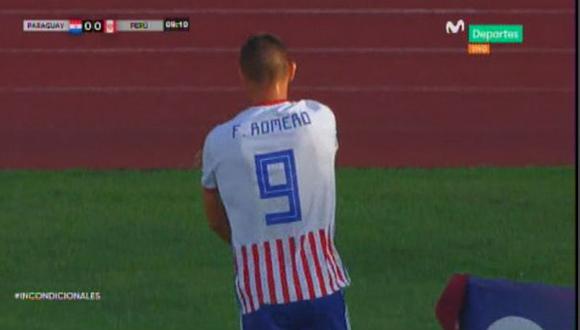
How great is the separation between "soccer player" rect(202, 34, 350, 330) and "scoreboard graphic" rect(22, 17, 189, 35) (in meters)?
11.9

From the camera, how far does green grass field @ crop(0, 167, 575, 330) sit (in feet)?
33.8

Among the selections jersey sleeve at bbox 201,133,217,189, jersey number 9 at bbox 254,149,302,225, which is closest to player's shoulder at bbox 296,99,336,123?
jersey number 9 at bbox 254,149,302,225

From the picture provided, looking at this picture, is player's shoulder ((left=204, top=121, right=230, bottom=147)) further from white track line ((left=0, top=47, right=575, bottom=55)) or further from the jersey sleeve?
white track line ((left=0, top=47, right=575, bottom=55))

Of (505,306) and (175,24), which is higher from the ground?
(175,24)

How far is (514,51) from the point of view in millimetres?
17609

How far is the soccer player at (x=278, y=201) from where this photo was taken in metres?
5.42

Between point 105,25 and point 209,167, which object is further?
point 105,25

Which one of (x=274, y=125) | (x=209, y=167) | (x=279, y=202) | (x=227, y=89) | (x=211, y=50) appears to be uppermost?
(x=211, y=50)

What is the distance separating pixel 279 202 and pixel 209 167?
0.24 m

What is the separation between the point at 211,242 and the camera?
12523mm

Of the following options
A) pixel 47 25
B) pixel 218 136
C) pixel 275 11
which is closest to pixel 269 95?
pixel 218 136

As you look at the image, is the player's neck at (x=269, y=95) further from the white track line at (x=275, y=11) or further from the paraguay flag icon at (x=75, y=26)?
the paraguay flag icon at (x=75, y=26)

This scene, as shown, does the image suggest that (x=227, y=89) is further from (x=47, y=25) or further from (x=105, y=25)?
(x=47, y=25)

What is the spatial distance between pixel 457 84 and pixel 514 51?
65 cm
